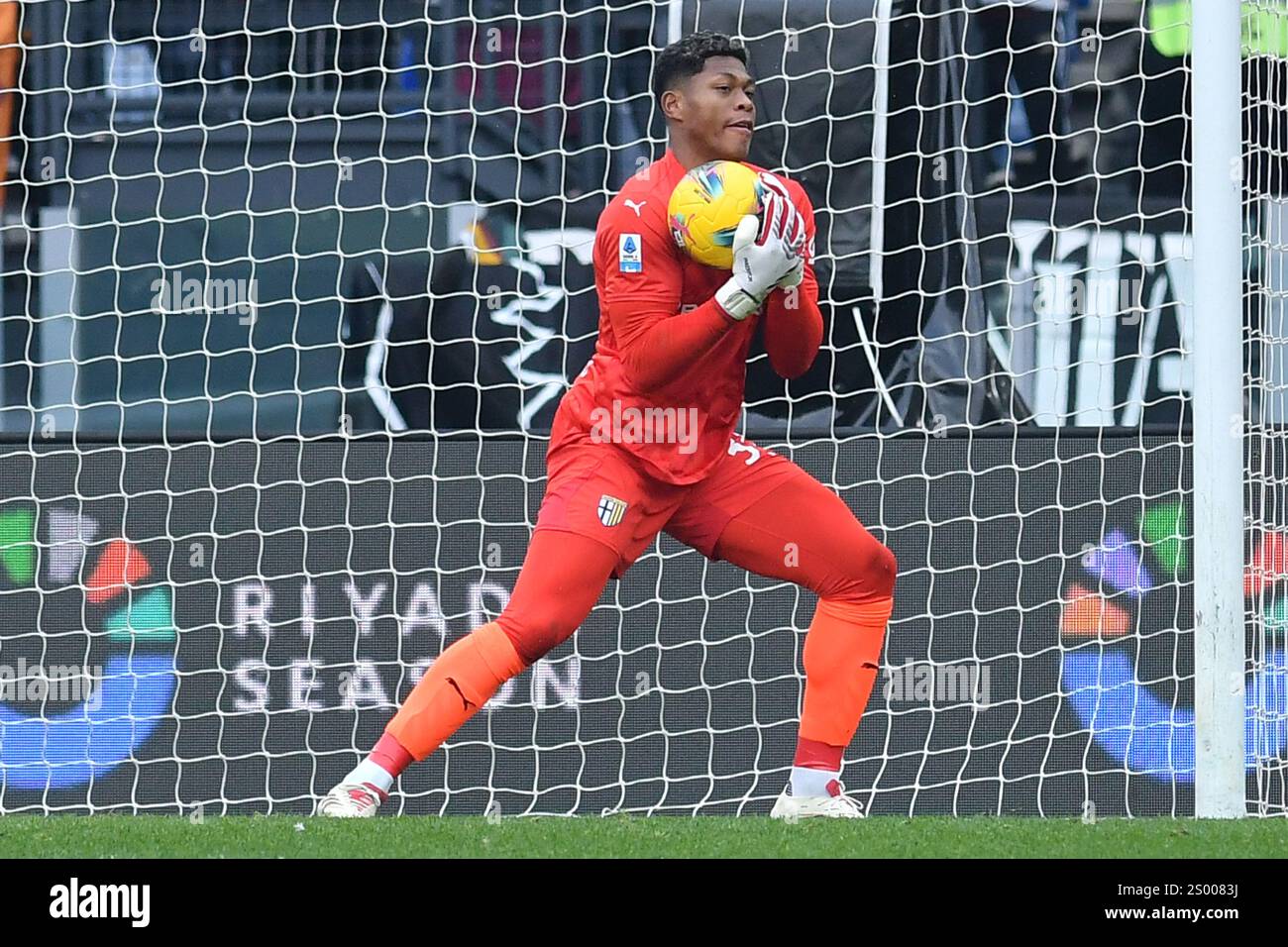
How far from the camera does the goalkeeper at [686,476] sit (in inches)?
175

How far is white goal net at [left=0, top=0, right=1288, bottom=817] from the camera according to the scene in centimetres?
567

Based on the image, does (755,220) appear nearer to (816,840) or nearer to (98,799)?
(816,840)

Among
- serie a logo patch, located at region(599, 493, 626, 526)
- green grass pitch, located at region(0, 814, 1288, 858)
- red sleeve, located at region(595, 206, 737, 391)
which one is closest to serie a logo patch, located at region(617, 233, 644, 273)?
red sleeve, located at region(595, 206, 737, 391)

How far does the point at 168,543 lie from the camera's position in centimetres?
574

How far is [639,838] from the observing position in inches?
161

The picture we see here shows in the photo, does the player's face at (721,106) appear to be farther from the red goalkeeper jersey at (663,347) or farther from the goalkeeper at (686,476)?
the red goalkeeper jersey at (663,347)

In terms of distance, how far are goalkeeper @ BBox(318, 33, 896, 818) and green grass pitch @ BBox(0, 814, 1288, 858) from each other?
269mm

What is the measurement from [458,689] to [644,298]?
3.01 feet

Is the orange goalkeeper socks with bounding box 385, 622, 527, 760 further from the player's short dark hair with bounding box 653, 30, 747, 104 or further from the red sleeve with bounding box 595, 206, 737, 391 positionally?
the player's short dark hair with bounding box 653, 30, 747, 104

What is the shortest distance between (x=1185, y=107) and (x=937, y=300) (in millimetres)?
848

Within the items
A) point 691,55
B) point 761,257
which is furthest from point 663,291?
point 691,55

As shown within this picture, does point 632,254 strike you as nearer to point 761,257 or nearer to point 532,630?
point 761,257

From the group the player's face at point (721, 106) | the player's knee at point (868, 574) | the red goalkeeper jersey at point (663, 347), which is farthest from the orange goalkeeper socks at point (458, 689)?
the player's face at point (721, 106)
